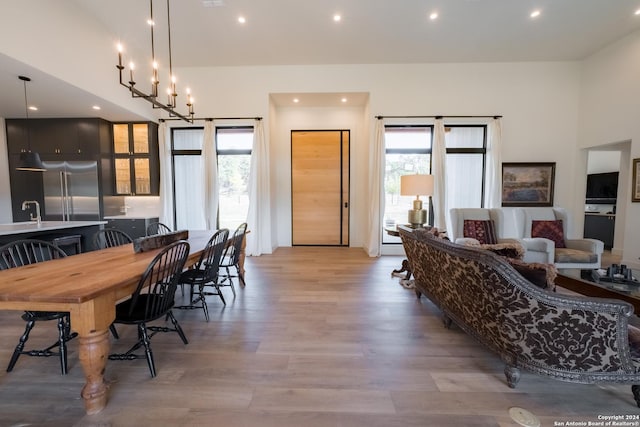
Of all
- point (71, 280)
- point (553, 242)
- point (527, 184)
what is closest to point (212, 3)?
point (71, 280)

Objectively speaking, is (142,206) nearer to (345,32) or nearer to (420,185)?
(345,32)

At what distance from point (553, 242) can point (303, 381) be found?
420 cm

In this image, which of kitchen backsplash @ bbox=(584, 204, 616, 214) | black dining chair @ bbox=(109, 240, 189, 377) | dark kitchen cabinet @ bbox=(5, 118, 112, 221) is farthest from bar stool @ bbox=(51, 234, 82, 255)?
kitchen backsplash @ bbox=(584, 204, 616, 214)

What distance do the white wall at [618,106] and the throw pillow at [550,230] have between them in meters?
1.39

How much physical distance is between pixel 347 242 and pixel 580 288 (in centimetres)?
403

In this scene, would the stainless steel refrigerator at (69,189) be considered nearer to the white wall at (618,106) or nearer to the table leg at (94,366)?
the table leg at (94,366)

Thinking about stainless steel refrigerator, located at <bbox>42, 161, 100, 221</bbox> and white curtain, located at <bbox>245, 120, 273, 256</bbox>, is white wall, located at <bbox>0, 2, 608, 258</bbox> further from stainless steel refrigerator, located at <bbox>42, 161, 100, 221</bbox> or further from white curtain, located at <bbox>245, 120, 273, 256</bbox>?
stainless steel refrigerator, located at <bbox>42, 161, 100, 221</bbox>

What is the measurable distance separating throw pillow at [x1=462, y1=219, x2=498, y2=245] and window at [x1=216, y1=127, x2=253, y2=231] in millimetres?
4319

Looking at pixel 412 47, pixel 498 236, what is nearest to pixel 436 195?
pixel 498 236

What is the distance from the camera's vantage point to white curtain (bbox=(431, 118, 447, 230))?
4.95 m

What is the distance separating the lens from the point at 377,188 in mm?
5055

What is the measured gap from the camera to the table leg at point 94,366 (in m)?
1.34

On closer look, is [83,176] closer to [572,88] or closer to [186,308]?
[186,308]

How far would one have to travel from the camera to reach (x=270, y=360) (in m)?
1.88
